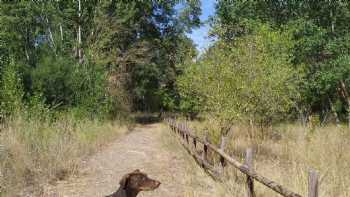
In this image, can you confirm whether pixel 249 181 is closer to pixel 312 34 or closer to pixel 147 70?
pixel 312 34

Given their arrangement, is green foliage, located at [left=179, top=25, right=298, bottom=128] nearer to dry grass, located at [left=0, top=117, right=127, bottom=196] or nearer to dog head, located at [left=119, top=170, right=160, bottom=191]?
dry grass, located at [left=0, top=117, right=127, bottom=196]

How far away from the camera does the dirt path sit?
821 centimetres

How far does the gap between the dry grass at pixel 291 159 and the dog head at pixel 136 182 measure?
176 cm

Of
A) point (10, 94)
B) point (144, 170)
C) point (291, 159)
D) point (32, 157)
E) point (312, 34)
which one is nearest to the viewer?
Result: point (32, 157)

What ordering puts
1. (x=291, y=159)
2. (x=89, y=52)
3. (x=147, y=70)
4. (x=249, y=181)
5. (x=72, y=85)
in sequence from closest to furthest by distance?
(x=249, y=181) → (x=291, y=159) → (x=72, y=85) → (x=89, y=52) → (x=147, y=70)

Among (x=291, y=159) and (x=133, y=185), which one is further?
(x=291, y=159)

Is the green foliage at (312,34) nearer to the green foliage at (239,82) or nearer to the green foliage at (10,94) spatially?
the green foliage at (239,82)

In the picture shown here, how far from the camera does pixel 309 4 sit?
27.1 metres

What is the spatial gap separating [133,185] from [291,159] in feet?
19.9

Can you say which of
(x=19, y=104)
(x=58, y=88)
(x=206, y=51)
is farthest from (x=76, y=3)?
(x=206, y=51)

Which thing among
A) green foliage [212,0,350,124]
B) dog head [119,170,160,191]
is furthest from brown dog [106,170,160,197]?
green foliage [212,0,350,124]

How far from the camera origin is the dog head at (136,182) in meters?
5.72

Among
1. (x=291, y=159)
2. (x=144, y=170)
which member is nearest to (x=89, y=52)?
(x=144, y=170)

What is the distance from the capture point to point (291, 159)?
1065cm
